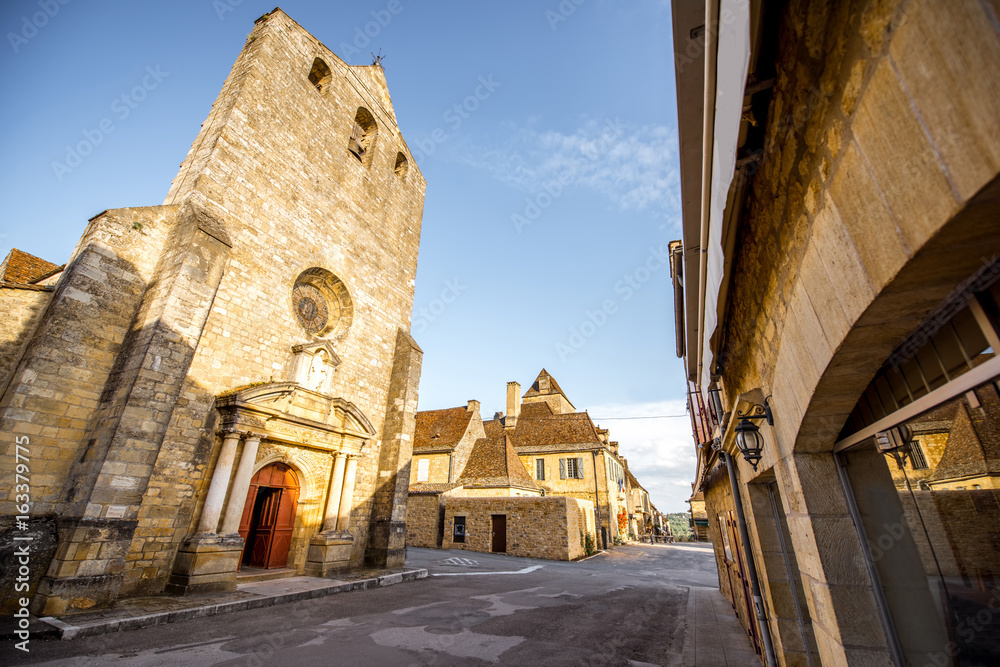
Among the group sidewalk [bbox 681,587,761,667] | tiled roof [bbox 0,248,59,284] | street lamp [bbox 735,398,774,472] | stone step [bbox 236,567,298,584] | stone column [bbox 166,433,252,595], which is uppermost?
tiled roof [bbox 0,248,59,284]

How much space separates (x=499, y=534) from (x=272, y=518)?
43.2 ft

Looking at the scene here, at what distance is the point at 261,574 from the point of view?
8961 mm

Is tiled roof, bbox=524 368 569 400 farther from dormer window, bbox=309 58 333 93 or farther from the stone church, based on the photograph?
dormer window, bbox=309 58 333 93

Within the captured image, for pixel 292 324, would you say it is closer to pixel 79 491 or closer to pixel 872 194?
pixel 79 491

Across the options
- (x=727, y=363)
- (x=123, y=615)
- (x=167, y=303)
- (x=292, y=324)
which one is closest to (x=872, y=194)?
(x=727, y=363)

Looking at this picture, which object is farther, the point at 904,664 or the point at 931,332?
the point at 904,664

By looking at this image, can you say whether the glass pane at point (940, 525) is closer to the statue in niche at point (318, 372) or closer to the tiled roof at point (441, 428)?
the statue in niche at point (318, 372)

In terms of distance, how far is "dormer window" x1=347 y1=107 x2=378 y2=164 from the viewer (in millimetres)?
14836

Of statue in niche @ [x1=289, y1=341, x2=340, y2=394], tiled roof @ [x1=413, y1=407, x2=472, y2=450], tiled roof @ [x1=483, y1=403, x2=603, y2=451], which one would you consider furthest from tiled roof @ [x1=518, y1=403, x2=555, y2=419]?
statue in niche @ [x1=289, y1=341, x2=340, y2=394]

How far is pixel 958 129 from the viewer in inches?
37.9

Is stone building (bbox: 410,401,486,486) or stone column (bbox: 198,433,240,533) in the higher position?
stone building (bbox: 410,401,486,486)

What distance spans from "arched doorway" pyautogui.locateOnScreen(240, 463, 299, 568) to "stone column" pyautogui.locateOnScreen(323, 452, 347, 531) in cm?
77

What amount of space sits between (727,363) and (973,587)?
349 centimetres

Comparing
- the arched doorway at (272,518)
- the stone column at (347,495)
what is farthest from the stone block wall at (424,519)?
the arched doorway at (272,518)
